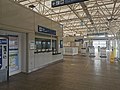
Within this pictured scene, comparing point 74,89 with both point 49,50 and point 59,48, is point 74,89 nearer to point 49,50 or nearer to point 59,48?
point 49,50

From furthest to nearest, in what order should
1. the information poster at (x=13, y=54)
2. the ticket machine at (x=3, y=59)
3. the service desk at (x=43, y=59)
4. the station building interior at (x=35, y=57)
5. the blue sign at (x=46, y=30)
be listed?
1. the blue sign at (x=46, y=30)
2. the service desk at (x=43, y=59)
3. the information poster at (x=13, y=54)
4. the ticket machine at (x=3, y=59)
5. the station building interior at (x=35, y=57)

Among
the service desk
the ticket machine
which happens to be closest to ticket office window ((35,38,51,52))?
the service desk

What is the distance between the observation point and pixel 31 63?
22.6ft

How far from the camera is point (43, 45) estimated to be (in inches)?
338

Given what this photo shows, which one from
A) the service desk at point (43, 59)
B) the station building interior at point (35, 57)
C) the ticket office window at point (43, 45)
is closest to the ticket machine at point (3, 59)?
the station building interior at point (35, 57)

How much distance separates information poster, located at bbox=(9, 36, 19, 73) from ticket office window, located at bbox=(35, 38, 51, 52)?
1511 mm

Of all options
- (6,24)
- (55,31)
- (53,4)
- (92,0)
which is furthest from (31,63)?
(92,0)

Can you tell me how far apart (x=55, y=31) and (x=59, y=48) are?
65.8 inches

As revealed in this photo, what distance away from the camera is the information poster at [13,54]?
6.04 m

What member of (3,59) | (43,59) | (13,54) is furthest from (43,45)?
(3,59)

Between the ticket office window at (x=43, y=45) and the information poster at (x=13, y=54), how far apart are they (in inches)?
59.5

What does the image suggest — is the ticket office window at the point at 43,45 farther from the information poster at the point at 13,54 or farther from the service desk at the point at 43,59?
the information poster at the point at 13,54

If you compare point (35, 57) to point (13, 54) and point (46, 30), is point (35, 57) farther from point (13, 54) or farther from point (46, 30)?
point (46, 30)

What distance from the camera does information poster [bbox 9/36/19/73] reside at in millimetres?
6037
